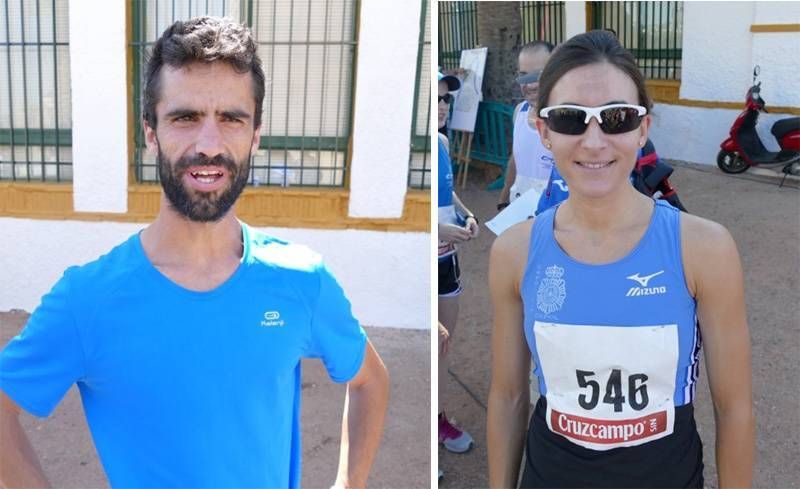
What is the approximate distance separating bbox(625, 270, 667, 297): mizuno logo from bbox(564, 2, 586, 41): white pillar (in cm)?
1067

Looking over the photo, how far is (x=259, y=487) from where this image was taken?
6.61ft

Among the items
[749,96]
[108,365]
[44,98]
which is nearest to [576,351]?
[108,365]

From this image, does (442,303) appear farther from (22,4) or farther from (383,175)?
(22,4)

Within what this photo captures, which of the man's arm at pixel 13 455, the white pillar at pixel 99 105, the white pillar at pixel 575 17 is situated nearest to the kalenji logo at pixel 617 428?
the man's arm at pixel 13 455

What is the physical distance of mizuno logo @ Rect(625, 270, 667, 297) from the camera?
1991 mm

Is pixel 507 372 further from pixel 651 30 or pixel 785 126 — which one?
pixel 651 30

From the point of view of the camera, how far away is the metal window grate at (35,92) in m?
6.26

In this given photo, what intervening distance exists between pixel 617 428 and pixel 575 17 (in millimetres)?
11030

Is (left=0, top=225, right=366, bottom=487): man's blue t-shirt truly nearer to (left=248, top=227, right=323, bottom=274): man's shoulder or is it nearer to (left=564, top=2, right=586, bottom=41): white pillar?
(left=248, top=227, right=323, bottom=274): man's shoulder

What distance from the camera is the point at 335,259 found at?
6.39 m

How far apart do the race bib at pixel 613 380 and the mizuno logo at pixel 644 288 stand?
0.26 feet

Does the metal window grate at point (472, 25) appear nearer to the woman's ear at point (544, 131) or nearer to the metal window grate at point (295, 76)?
the metal window grate at point (295, 76)

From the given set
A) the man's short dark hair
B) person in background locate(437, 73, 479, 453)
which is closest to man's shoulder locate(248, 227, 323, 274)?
the man's short dark hair

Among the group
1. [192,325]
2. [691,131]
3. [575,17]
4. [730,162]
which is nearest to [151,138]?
[192,325]
